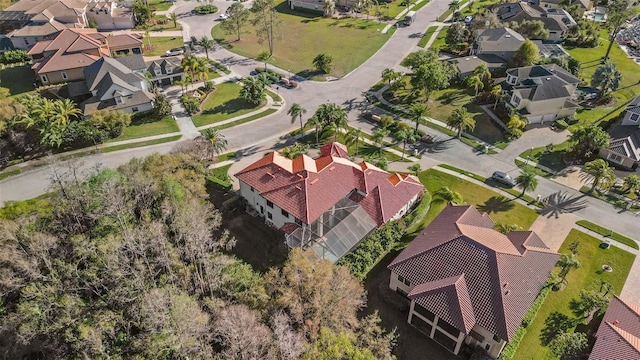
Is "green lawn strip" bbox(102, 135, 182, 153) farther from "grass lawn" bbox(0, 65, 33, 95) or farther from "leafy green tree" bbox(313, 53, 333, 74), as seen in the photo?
"leafy green tree" bbox(313, 53, 333, 74)

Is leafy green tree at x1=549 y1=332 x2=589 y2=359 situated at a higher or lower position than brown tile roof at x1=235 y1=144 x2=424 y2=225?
lower

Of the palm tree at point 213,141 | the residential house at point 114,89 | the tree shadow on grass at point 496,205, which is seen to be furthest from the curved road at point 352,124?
the residential house at point 114,89

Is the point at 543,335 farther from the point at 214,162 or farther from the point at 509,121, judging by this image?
the point at 214,162

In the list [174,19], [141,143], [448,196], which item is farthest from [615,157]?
[174,19]

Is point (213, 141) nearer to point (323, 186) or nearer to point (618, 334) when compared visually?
point (323, 186)

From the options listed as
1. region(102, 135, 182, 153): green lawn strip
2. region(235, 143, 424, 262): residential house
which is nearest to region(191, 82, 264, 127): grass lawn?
region(102, 135, 182, 153): green lawn strip
